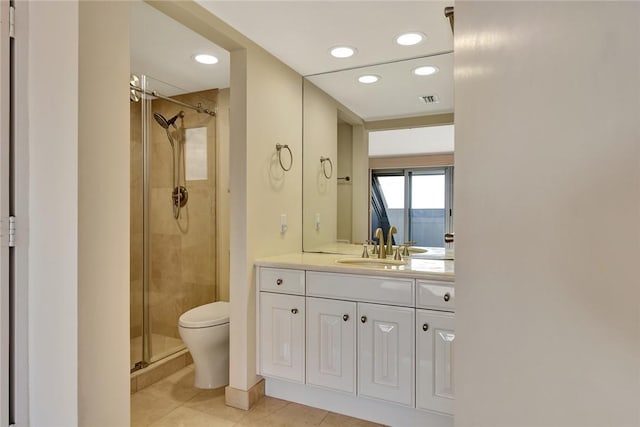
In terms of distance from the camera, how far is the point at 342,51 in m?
2.16

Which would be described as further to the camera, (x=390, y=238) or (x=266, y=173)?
(x=390, y=238)

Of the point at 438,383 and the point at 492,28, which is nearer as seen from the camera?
the point at 492,28

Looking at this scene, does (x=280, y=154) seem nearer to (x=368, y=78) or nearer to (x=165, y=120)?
(x=368, y=78)

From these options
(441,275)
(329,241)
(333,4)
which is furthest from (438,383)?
(333,4)

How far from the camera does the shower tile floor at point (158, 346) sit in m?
2.45

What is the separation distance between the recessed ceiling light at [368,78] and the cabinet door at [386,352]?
5.14 ft

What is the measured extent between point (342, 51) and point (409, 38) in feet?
1.39

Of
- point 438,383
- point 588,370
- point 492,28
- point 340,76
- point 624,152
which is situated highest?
point 340,76

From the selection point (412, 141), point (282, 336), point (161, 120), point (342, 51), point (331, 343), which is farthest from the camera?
point (161, 120)

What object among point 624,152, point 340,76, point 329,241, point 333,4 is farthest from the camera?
point 329,241

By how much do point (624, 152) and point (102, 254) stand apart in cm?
147

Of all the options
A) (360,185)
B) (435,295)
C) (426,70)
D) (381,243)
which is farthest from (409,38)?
(435,295)

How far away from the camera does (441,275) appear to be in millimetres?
1676
